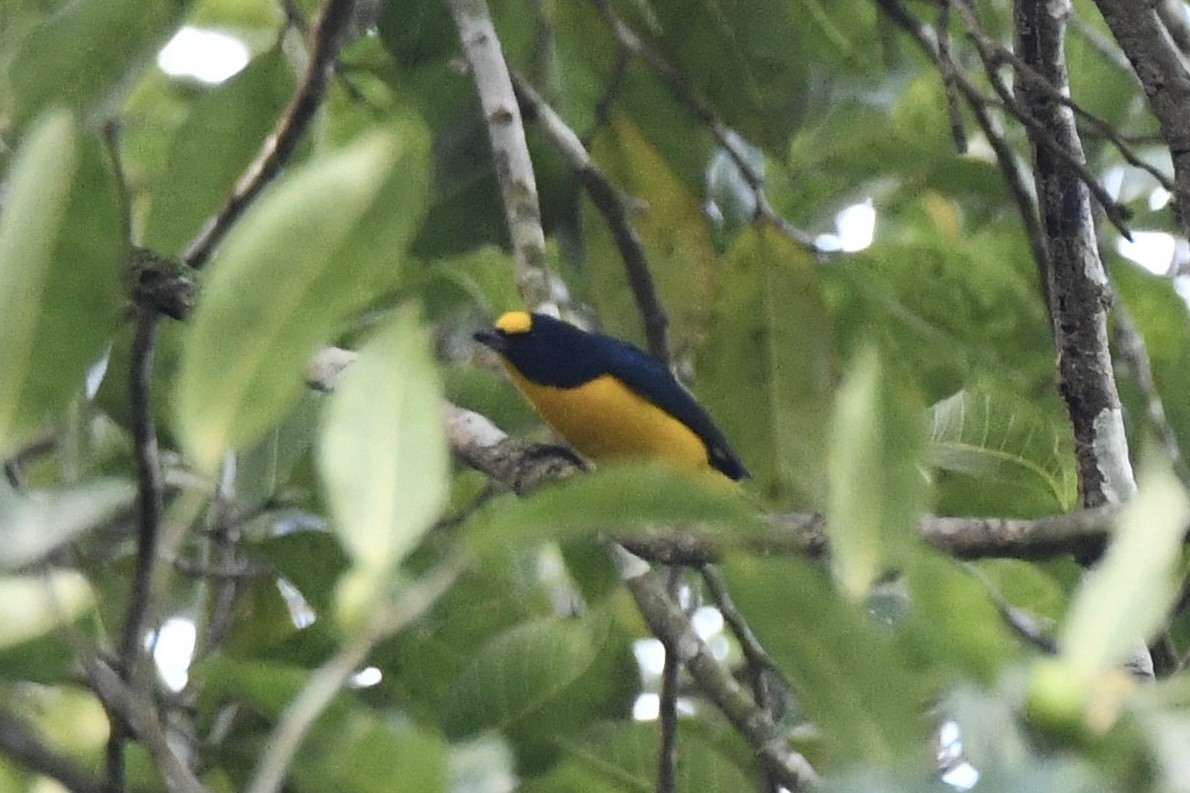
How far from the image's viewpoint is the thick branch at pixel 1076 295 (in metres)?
2.06

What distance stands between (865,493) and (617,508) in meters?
0.12

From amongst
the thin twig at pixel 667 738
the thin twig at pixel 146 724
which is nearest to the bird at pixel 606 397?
the thin twig at pixel 667 738

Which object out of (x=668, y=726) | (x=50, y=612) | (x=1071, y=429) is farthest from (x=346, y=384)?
(x=1071, y=429)

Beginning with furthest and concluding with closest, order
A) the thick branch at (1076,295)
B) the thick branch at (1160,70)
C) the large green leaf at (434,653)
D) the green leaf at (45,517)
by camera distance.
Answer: the thick branch at (1076,295)
the thick branch at (1160,70)
the large green leaf at (434,653)
the green leaf at (45,517)

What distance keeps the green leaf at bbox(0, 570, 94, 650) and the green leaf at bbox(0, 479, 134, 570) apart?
1.1 inches

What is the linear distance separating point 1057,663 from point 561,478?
1636 mm

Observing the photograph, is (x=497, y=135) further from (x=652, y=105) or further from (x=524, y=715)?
(x=524, y=715)

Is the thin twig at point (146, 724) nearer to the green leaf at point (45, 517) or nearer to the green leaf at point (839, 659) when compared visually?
the green leaf at point (45, 517)

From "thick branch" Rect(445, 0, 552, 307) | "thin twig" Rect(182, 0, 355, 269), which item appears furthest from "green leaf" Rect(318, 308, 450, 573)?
"thick branch" Rect(445, 0, 552, 307)

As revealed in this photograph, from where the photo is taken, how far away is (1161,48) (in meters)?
1.85

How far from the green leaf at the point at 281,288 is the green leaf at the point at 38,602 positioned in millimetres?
171

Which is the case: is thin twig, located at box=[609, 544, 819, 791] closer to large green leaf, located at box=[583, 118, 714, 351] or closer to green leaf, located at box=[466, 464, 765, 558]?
large green leaf, located at box=[583, 118, 714, 351]

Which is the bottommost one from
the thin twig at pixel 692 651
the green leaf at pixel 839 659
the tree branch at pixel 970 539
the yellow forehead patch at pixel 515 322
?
the thin twig at pixel 692 651

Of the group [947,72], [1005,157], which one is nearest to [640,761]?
[947,72]
